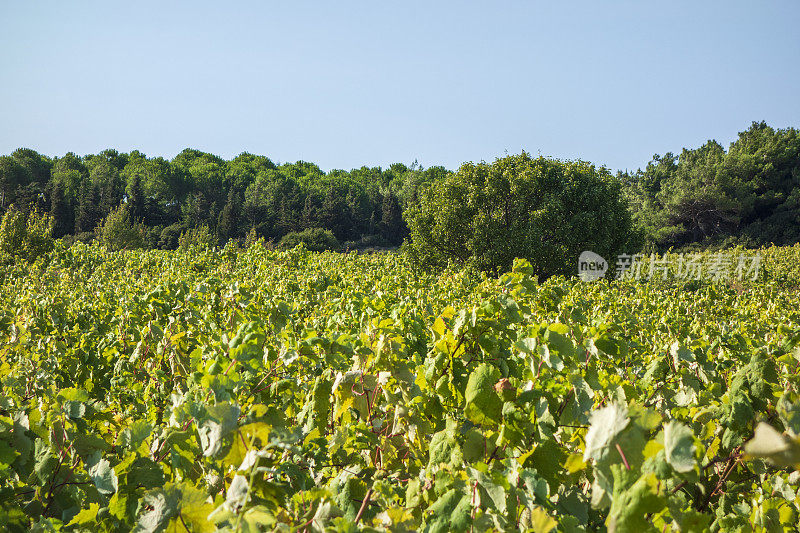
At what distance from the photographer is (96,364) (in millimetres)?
3543

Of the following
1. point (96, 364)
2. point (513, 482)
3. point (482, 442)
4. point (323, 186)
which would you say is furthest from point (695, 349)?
point (323, 186)

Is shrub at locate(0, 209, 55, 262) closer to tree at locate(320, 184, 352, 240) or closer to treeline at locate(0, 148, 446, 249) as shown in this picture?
treeline at locate(0, 148, 446, 249)

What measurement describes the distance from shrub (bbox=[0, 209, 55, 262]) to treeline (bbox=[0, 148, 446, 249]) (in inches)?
727

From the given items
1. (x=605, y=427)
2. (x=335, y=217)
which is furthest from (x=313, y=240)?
(x=605, y=427)

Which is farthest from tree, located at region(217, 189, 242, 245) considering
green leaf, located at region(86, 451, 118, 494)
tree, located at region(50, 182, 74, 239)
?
green leaf, located at region(86, 451, 118, 494)

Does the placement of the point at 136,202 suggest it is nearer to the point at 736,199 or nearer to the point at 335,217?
the point at 335,217

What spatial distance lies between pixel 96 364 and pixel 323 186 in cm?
7143

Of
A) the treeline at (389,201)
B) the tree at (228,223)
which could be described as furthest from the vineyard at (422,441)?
the tree at (228,223)

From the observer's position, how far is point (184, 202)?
6350 cm

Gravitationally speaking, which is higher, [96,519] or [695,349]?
[695,349]

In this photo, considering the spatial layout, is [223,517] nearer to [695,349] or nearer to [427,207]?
[695,349]

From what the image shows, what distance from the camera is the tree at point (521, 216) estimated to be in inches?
648

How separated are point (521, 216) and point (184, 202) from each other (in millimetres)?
55531

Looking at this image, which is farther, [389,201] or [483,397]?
[389,201]
